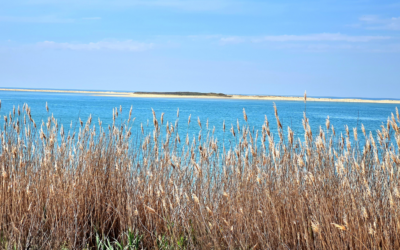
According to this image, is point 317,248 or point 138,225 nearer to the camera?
point 317,248

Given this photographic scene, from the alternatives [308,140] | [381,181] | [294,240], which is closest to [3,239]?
[294,240]

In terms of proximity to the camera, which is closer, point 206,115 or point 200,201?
point 200,201

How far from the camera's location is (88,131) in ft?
13.3

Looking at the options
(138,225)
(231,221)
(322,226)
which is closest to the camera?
(322,226)

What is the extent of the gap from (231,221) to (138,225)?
0.96 metres

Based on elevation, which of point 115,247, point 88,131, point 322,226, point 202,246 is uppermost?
point 88,131

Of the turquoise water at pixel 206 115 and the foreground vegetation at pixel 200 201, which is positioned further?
the turquoise water at pixel 206 115

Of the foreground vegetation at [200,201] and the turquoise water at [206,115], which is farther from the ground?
the foreground vegetation at [200,201]

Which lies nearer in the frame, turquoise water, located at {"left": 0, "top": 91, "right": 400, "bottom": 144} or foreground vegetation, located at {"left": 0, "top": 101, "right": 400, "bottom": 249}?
foreground vegetation, located at {"left": 0, "top": 101, "right": 400, "bottom": 249}

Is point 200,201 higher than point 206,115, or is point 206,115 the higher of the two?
point 200,201

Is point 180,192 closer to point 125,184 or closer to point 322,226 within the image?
point 125,184

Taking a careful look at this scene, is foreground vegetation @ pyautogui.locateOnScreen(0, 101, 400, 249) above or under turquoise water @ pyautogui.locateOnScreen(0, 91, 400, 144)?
above

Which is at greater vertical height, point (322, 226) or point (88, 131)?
point (88, 131)

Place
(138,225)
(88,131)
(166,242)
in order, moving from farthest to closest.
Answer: (88,131) < (138,225) < (166,242)
